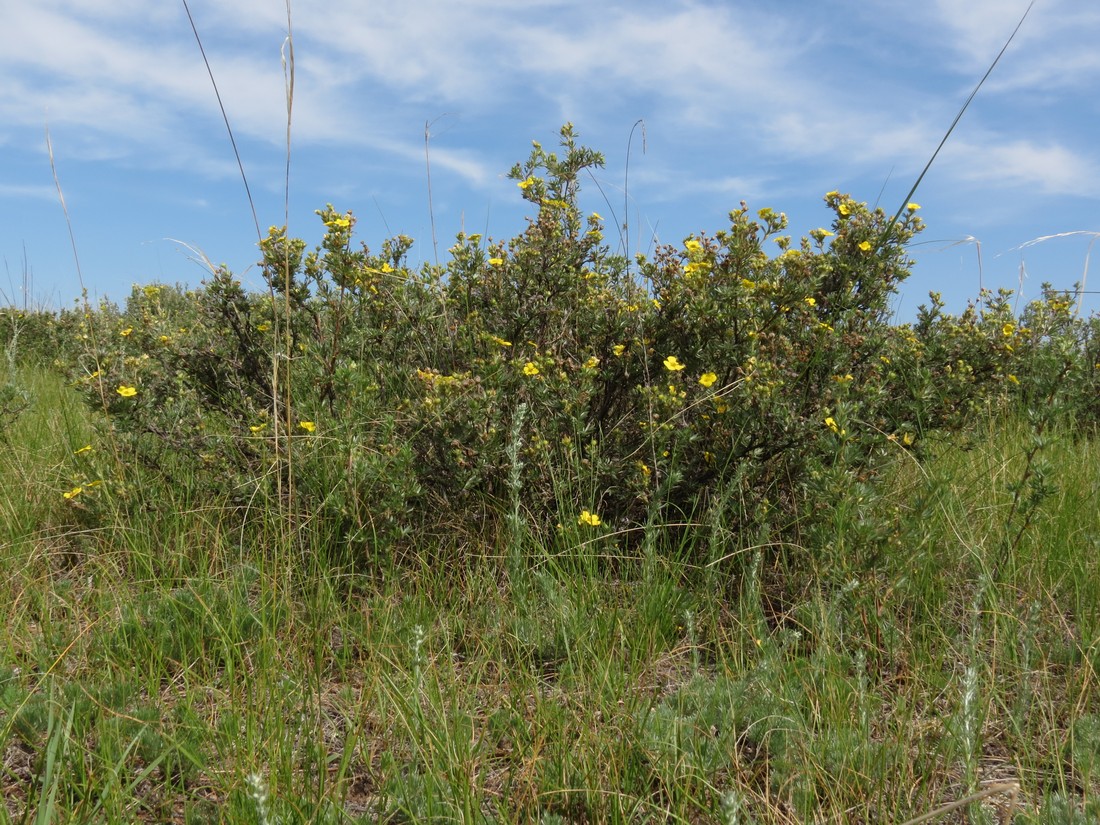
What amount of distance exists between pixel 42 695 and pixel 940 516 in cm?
297

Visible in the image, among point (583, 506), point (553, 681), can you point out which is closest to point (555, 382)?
point (583, 506)

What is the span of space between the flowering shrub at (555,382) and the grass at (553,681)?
0.22m

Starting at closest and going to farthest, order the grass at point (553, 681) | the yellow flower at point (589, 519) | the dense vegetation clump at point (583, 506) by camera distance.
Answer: the grass at point (553, 681)
the dense vegetation clump at point (583, 506)
the yellow flower at point (589, 519)

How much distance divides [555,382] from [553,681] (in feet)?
3.58

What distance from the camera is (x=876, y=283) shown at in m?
3.52

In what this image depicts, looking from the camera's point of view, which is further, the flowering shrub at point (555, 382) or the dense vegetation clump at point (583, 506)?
the flowering shrub at point (555, 382)

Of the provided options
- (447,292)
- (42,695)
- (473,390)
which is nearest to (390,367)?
(447,292)

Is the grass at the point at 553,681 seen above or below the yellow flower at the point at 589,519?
below

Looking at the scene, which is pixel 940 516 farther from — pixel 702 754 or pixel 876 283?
pixel 702 754

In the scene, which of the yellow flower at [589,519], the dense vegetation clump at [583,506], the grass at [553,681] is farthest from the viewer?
the yellow flower at [589,519]

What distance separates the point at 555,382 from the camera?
3.03 m

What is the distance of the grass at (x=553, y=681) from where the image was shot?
179 cm

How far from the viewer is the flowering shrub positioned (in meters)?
2.94

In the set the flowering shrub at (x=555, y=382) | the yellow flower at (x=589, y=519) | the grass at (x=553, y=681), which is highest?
the flowering shrub at (x=555, y=382)
